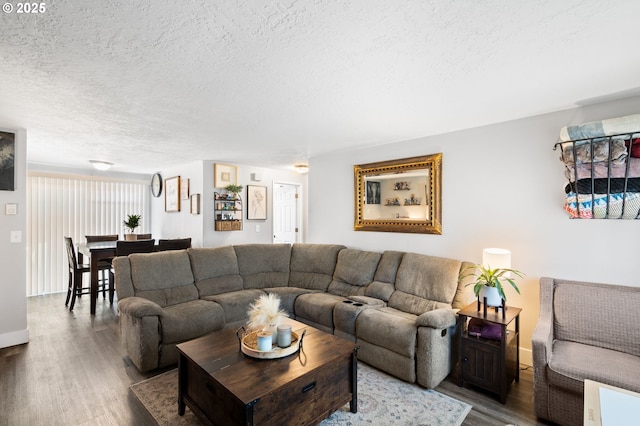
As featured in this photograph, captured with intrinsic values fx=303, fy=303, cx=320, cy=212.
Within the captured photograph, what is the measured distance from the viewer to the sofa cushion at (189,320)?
8.95 feet

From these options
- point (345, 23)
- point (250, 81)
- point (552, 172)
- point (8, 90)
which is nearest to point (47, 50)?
point (8, 90)

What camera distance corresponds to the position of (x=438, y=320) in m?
2.41

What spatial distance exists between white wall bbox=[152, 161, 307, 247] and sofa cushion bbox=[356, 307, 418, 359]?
10.4ft

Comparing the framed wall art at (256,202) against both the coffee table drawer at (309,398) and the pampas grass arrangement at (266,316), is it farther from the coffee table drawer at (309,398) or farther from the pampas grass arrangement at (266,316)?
the coffee table drawer at (309,398)

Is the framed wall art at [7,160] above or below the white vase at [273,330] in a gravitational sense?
above

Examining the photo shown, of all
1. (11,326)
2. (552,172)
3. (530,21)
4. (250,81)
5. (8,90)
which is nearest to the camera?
(530,21)

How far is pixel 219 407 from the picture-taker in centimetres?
172

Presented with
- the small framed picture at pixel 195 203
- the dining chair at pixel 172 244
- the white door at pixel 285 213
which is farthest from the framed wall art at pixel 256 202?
the dining chair at pixel 172 244

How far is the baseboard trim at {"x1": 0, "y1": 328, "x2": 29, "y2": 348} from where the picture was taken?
10.3ft

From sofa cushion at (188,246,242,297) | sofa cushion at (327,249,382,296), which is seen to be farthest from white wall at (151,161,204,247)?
sofa cushion at (327,249,382,296)

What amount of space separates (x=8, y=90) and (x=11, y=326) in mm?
2529

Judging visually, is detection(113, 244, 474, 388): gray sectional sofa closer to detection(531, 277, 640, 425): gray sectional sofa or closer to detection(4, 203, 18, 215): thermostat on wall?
detection(531, 277, 640, 425): gray sectional sofa

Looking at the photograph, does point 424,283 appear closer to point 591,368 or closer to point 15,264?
point 591,368

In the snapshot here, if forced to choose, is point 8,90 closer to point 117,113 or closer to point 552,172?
point 117,113
